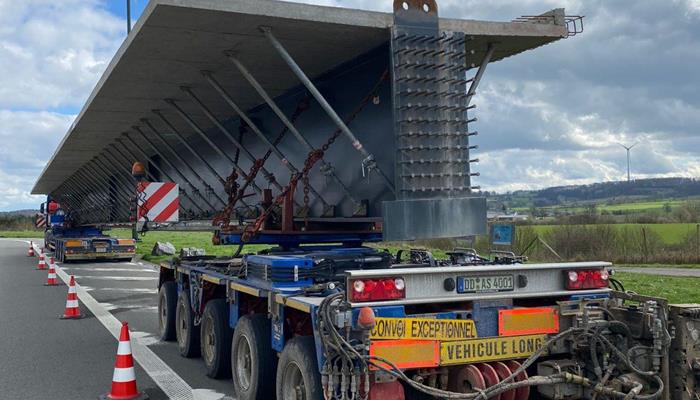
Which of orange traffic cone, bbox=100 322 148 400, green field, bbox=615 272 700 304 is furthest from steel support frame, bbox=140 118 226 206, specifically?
green field, bbox=615 272 700 304

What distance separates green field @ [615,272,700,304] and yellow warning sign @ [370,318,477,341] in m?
9.16

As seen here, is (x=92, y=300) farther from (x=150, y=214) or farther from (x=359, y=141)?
(x=359, y=141)

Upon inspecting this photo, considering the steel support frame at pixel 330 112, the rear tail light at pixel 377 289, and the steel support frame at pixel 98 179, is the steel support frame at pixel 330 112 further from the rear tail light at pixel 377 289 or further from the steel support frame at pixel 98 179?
the steel support frame at pixel 98 179

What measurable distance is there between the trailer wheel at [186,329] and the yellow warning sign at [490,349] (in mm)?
4493

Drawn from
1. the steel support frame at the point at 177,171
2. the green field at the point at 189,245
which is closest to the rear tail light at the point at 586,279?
the steel support frame at the point at 177,171

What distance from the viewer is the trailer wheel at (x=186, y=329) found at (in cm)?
830

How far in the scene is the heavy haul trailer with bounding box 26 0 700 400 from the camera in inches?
185

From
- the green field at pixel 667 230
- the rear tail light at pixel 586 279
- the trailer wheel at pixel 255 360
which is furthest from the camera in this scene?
the green field at pixel 667 230

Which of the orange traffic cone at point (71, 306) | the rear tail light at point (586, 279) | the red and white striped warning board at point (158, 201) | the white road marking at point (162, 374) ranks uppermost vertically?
the red and white striped warning board at point (158, 201)

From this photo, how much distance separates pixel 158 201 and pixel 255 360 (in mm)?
7131

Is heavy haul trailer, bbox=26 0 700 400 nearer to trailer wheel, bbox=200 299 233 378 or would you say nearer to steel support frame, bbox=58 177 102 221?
trailer wheel, bbox=200 299 233 378

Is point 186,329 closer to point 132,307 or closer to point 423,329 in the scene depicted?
point 423,329

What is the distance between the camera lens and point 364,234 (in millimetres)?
8453

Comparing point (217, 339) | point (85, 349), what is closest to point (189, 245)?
point (85, 349)
